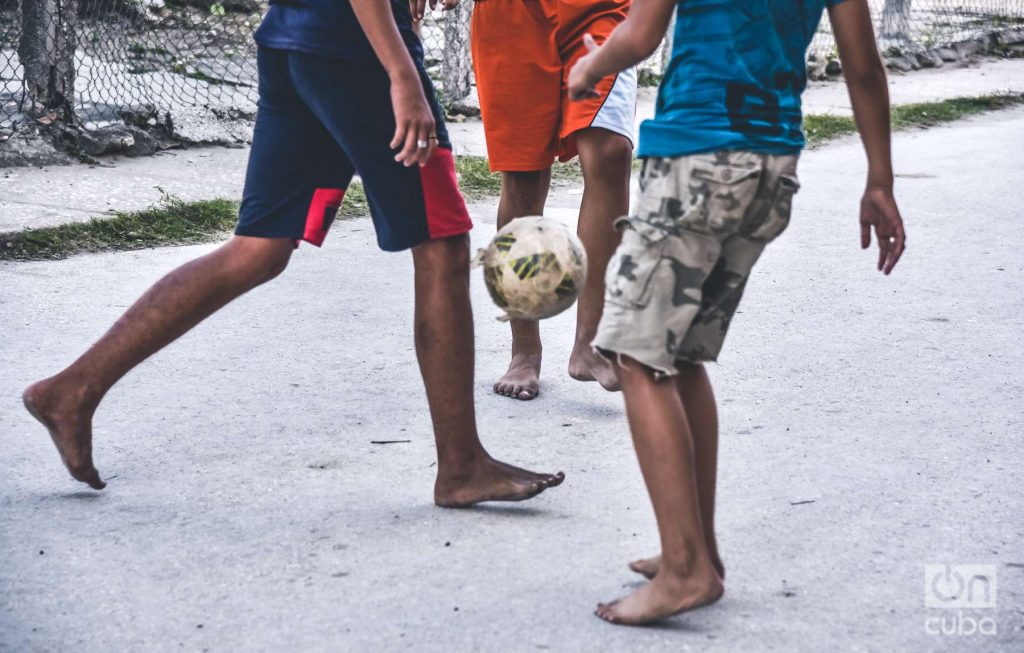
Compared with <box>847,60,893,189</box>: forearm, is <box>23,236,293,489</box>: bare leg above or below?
below

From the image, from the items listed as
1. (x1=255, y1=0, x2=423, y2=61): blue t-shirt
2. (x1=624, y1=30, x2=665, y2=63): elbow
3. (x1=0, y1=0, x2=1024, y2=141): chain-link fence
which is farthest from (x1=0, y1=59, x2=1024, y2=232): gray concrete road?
(x1=624, y1=30, x2=665, y2=63): elbow

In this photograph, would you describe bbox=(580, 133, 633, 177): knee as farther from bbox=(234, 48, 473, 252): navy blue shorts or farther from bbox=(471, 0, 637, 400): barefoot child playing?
bbox=(234, 48, 473, 252): navy blue shorts

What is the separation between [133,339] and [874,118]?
1.92 meters

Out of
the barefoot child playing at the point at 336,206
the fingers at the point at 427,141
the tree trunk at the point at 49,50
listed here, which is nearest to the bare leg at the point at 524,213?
the barefoot child playing at the point at 336,206

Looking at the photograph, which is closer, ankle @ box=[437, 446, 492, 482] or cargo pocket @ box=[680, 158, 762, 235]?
cargo pocket @ box=[680, 158, 762, 235]

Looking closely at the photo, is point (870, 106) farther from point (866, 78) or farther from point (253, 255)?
point (253, 255)

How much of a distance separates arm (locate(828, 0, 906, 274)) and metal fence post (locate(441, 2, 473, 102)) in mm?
6390

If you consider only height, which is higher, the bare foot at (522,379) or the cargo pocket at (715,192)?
the cargo pocket at (715,192)

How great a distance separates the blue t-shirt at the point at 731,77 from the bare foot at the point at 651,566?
90 cm

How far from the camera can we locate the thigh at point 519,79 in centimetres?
412

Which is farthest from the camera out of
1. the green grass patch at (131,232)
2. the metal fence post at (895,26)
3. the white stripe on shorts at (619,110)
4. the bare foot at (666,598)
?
the metal fence post at (895,26)

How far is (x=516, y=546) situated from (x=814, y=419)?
4.44 ft

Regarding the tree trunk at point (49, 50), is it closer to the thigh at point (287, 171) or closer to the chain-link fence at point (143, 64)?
the chain-link fence at point (143, 64)

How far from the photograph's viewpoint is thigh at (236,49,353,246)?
328 centimetres
